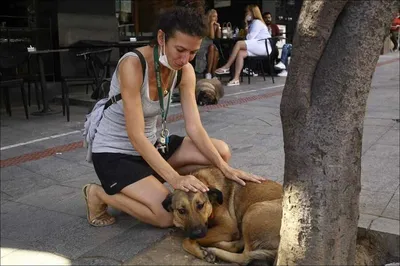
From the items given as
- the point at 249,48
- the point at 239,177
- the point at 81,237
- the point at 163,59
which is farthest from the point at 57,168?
the point at 249,48

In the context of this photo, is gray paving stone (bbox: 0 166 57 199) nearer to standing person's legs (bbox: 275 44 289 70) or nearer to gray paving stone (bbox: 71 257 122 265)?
gray paving stone (bbox: 71 257 122 265)

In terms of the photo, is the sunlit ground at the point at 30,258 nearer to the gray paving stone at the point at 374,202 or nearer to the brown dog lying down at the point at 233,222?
the brown dog lying down at the point at 233,222

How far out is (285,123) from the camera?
7.13 feet

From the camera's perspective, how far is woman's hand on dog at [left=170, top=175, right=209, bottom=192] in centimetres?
309

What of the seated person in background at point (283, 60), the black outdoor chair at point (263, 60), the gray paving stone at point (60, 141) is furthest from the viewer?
the seated person in background at point (283, 60)

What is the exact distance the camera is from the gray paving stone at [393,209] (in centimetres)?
349

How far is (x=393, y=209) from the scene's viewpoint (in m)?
3.62

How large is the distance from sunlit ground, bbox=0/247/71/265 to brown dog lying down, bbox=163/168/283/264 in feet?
2.62

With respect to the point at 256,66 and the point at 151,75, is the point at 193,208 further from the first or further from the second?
the point at 256,66

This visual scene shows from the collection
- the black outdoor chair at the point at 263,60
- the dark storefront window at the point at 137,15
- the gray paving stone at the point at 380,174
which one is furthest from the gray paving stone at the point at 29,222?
the dark storefront window at the point at 137,15

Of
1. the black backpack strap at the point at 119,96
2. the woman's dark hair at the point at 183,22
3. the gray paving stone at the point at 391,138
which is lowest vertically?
the gray paving stone at the point at 391,138

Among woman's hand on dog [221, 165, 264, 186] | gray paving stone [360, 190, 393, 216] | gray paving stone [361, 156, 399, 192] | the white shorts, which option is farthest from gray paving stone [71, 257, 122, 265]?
the white shorts

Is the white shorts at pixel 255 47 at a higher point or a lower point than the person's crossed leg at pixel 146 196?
higher

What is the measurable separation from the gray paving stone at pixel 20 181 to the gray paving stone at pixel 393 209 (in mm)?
3184
